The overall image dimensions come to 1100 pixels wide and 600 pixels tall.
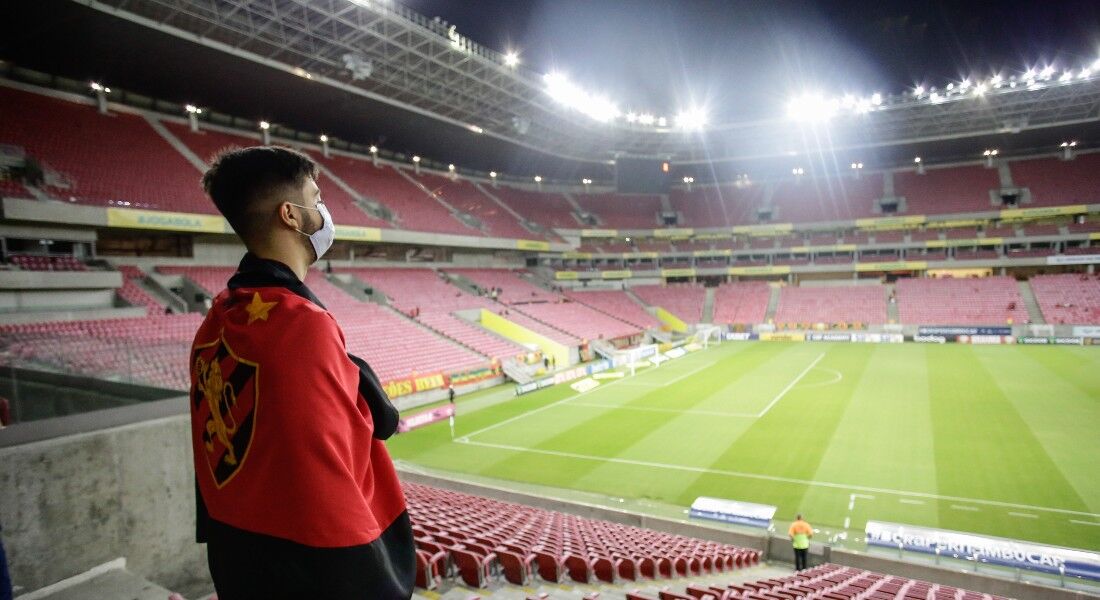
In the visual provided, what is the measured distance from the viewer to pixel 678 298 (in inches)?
2242

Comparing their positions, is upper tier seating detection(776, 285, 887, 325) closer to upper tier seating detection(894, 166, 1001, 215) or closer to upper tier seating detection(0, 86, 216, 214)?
upper tier seating detection(894, 166, 1001, 215)

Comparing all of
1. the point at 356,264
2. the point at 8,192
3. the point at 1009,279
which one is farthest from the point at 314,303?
the point at 1009,279

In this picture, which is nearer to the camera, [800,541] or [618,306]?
[800,541]

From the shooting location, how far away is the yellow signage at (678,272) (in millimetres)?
59781

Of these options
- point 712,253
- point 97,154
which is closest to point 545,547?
point 97,154

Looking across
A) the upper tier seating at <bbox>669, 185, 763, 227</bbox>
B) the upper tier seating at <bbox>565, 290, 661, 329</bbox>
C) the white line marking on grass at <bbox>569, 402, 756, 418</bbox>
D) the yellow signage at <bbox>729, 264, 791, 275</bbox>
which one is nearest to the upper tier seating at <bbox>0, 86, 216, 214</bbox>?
the white line marking on grass at <bbox>569, 402, 756, 418</bbox>

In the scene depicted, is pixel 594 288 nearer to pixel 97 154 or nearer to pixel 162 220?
pixel 162 220

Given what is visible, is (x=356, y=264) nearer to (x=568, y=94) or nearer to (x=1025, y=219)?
(x=568, y=94)

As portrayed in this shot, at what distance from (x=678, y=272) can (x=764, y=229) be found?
9.97 m

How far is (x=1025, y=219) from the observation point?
50.7 meters

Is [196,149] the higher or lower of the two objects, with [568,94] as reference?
lower

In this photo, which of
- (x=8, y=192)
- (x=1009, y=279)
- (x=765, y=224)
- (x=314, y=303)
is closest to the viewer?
(x=314, y=303)

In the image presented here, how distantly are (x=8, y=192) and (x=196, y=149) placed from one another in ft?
38.9

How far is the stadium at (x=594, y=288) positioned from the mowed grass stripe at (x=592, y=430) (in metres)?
0.19
